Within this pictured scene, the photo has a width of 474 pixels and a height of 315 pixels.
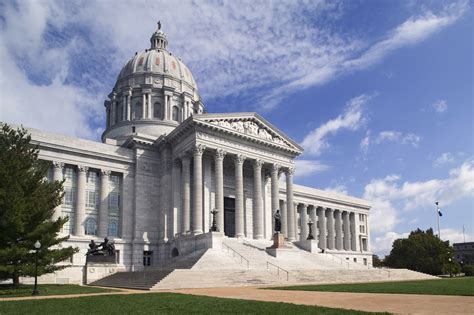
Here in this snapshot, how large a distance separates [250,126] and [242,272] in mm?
28939

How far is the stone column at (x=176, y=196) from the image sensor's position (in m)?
60.0

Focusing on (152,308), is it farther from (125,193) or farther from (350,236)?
(350,236)

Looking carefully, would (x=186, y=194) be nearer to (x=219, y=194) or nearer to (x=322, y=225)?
(x=219, y=194)

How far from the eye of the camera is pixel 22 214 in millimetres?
32844

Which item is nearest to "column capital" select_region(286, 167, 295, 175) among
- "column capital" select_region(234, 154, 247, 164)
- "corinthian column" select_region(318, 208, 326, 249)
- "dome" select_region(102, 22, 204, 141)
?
"column capital" select_region(234, 154, 247, 164)

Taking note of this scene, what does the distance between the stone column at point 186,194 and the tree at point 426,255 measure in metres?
44.9

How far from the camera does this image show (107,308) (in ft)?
62.7

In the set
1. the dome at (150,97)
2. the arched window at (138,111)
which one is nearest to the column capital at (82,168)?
the dome at (150,97)

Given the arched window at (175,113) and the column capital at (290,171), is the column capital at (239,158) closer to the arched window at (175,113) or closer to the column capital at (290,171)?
the column capital at (290,171)

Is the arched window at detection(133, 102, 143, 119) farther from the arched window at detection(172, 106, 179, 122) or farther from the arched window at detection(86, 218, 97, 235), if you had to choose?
the arched window at detection(86, 218, 97, 235)

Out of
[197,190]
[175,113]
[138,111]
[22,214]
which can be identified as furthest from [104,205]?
[175,113]

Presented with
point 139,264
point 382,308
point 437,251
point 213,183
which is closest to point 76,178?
point 139,264

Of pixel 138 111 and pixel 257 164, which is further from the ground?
pixel 138 111

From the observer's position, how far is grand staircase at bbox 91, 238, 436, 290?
36.6 m
